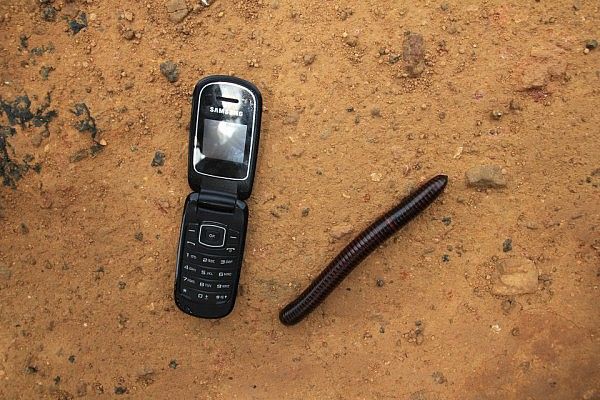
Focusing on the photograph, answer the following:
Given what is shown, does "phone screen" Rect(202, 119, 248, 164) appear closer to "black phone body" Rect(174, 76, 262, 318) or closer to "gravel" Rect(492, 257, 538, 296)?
"black phone body" Rect(174, 76, 262, 318)

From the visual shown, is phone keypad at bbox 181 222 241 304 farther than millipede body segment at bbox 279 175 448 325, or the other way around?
phone keypad at bbox 181 222 241 304

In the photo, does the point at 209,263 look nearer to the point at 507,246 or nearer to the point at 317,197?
the point at 317,197

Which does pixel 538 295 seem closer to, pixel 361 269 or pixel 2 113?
pixel 361 269

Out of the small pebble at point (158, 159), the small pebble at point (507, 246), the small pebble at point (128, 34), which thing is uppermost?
the small pebble at point (128, 34)

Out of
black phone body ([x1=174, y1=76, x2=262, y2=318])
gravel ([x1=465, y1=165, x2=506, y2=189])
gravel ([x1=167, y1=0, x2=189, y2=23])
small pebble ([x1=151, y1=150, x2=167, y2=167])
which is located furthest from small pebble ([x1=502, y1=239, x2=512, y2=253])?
gravel ([x1=167, y1=0, x2=189, y2=23])

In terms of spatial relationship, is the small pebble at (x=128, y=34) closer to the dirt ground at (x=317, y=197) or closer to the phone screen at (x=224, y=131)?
the dirt ground at (x=317, y=197)

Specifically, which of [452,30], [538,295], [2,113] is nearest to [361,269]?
[538,295]

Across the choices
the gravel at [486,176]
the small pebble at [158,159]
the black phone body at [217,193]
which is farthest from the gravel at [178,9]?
the gravel at [486,176]
